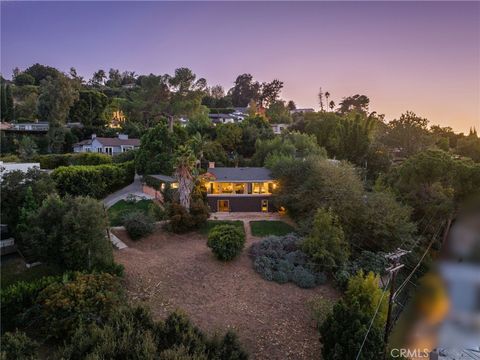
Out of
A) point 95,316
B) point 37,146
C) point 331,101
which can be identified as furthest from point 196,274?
point 331,101

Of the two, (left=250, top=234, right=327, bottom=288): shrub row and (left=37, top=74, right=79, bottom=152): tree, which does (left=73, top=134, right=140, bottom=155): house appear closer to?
(left=37, top=74, right=79, bottom=152): tree

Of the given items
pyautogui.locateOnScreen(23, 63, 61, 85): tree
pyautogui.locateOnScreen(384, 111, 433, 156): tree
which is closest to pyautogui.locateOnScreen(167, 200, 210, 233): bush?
pyautogui.locateOnScreen(384, 111, 433, 156): tree

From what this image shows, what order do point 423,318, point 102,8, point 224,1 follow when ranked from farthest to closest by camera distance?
point 224,1 < point 102,8 < point 423,318

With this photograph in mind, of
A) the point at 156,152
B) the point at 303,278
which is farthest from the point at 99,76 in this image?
the point at 303,278

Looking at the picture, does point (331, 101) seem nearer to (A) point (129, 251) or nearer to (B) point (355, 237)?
(B) point (355, 237)

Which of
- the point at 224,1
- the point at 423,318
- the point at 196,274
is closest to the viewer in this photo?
the point at 423,318

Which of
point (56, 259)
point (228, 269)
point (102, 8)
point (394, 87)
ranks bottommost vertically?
point (228, 269)

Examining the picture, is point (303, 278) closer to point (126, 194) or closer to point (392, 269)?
point (392, 269)
